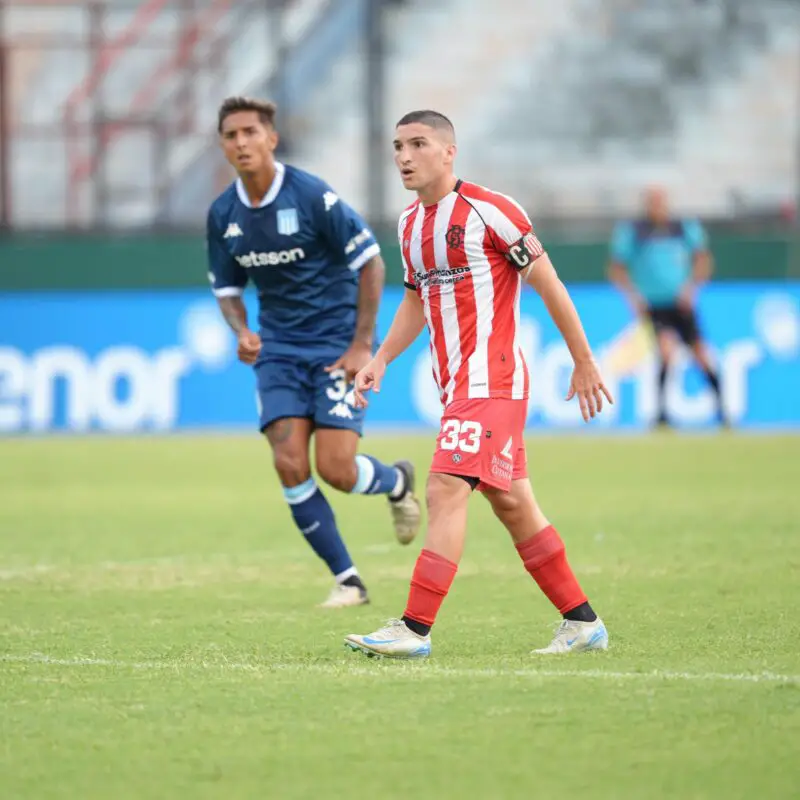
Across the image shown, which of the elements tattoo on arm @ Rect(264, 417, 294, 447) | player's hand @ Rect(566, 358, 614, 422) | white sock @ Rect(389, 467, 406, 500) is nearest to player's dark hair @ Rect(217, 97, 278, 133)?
tattoo on arm @ Rect(264, 417, 294, 447)

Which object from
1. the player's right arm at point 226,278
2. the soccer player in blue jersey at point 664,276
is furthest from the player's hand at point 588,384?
the soccer player in blue jersey at point 664,276

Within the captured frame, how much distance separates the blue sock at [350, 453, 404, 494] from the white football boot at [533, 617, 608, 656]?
221 centimetres

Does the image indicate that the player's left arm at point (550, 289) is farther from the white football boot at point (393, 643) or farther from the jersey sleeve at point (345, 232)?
the jersey sleeve at point (345, 232)

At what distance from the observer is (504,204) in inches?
244

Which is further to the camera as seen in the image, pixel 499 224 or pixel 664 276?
pixel 664 276

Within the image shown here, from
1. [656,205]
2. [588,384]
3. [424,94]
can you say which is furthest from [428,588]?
[424,94]

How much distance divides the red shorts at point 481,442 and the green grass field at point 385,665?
0.65 m

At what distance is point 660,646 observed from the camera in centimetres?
625

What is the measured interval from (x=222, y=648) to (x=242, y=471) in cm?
859

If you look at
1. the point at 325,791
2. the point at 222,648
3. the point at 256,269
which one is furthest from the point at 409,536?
the point at 325,791

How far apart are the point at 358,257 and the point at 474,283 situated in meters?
1.94

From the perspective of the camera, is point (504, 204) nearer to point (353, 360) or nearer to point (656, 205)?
point (353, 360)

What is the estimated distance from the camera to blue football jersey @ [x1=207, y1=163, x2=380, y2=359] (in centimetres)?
804

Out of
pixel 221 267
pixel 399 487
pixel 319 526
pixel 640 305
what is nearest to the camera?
pixel 319 526
